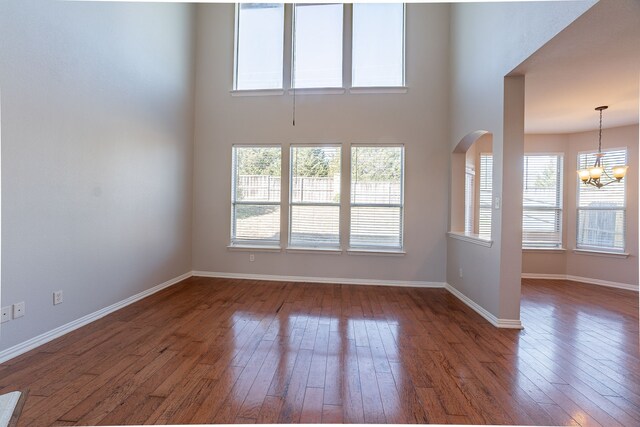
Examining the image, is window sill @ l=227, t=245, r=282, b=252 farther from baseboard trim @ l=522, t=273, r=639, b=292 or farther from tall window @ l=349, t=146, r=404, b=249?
baseboard trim @ l=522, t=273, r=639, b=292

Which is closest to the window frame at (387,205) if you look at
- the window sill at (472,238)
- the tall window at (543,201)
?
the window sill at (472,238)

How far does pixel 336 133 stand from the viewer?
4.90 m

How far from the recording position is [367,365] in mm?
2336

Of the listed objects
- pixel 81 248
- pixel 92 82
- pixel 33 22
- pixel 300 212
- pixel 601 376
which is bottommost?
pixel 601 376

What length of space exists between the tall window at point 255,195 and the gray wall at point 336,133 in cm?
14

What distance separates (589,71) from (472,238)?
207 centimetres

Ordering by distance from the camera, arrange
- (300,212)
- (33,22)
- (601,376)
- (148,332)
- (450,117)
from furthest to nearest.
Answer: (300,212)
(450,117)
(148,332)
(33,22)
(601,376)

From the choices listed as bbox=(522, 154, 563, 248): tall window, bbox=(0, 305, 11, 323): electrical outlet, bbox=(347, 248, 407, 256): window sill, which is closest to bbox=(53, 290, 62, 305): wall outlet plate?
bbox=(0, 305, 11, 323): electrical outlet

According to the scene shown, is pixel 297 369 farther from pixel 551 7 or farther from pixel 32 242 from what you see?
pixel 551 7

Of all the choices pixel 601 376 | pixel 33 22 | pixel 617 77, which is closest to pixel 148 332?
pixel 33 22

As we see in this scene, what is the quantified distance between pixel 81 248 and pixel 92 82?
1.73m

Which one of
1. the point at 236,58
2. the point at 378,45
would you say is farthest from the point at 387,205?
the point at 236,58

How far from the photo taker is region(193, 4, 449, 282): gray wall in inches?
187

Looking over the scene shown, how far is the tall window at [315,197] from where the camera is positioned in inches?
196
